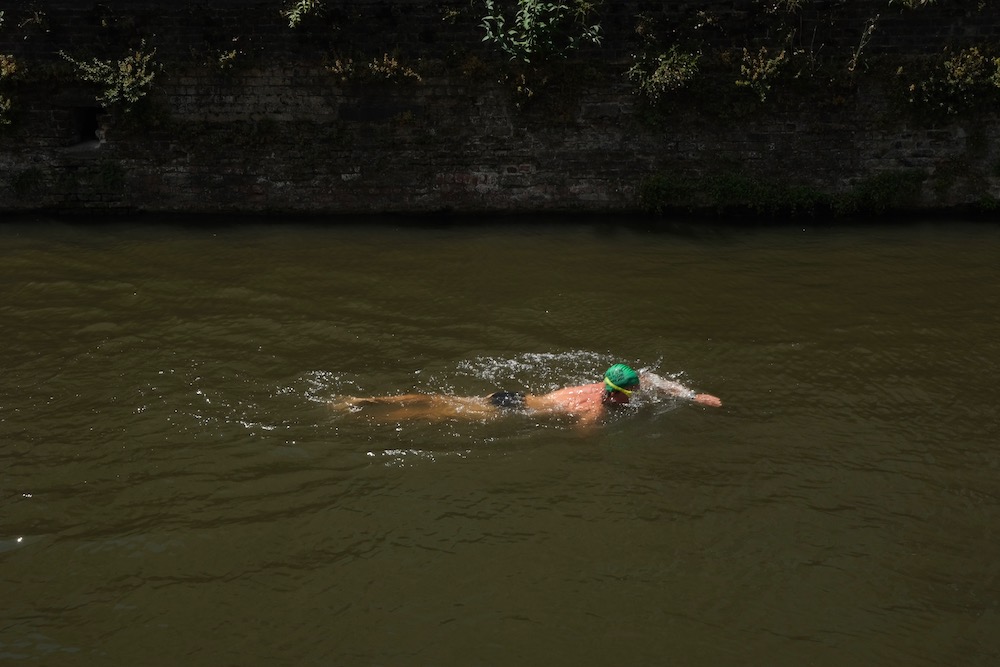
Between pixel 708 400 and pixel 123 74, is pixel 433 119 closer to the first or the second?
pixel 123 74

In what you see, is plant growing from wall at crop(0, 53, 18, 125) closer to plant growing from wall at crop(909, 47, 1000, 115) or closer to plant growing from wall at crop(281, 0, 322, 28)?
plant growing from wall at crop(281, 0, 322, 28)

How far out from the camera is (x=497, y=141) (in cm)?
1251

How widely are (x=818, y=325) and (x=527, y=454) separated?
3.94 m

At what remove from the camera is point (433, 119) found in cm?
1246

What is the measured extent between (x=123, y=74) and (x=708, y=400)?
375 inches

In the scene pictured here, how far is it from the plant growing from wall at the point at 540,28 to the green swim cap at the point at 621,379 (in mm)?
6264

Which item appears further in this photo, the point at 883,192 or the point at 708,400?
the point at 883,192

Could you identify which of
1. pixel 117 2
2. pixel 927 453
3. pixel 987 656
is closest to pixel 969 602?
pixel 987 656

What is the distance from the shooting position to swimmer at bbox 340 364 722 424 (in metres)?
7.34

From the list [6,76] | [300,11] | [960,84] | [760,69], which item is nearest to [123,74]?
[6,76]

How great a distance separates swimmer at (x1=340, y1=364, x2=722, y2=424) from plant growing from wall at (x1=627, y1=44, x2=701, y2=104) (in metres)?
5.87

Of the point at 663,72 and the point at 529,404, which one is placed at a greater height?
the point at 663,72

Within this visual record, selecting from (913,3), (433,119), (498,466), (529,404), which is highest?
(913,3)

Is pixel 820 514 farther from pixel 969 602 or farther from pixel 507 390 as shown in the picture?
pixel 507 390
